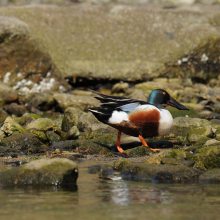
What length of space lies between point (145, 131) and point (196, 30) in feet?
34.4

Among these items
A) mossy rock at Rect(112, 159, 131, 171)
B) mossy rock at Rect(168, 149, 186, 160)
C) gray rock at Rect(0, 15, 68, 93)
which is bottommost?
mossy rock at Rect(112, 159, 131, 171)

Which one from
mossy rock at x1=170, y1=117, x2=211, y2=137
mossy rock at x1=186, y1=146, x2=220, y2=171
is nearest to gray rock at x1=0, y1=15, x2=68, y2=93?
mossy rock at x1=170, y1=117, x2=211, y2=137

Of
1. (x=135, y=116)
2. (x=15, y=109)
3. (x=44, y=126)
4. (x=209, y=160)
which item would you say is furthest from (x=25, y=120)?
(x=209, y=160)

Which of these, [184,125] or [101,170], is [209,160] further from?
[184,125]

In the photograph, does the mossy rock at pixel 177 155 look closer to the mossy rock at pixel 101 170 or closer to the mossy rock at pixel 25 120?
the mossy rock at pixel 101 170

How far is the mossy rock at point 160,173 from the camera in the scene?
16.7 feet

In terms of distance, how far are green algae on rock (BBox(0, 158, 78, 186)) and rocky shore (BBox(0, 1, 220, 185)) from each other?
258 centimetres

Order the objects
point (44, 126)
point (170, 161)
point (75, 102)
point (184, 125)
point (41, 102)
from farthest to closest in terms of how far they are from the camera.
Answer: point (41, 102), point (75, 102), point (184, 125), point (44, 126), point (170, 161)

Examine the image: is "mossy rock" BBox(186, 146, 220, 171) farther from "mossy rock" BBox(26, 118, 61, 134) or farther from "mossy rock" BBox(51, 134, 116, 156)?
"mossy rock" BBox(26, 118, 61, 134)

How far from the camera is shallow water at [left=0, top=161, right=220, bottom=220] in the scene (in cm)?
358

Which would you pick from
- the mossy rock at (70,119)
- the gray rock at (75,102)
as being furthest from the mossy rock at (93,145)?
the gray rock at (75,102)

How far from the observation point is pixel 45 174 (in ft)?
15.8

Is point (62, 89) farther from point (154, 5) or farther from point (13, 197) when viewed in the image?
point (13, 197)

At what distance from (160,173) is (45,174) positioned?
1318 millimetres
